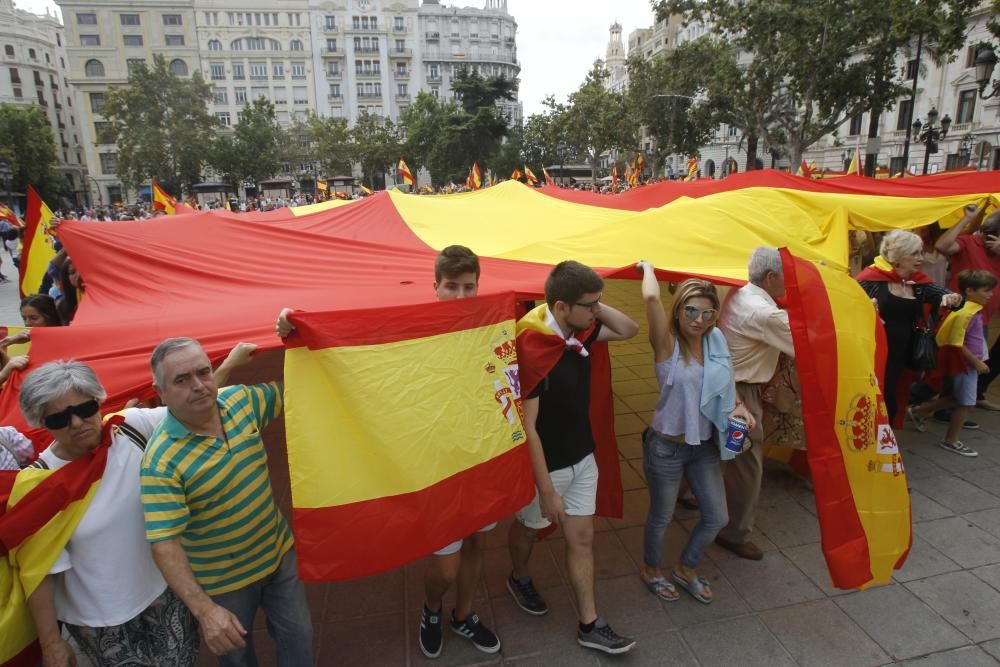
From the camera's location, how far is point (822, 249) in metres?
4.19

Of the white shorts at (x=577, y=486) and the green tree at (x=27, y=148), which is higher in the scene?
the green tree at (x=27, y=148)

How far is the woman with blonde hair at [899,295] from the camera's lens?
3805 millimetres

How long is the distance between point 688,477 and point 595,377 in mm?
714

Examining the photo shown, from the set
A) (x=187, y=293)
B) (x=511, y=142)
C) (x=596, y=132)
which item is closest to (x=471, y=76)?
(x=511, y=142)

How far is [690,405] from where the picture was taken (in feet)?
8.84

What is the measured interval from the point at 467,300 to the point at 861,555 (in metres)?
2.22

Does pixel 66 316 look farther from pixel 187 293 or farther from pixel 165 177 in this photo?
pixel 165 177

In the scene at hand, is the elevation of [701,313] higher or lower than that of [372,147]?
lower

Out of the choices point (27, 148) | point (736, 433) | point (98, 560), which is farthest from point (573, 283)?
Result: point (27, 148)

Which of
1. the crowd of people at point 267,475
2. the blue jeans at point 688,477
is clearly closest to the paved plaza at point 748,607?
the crowd of people at point 267,475

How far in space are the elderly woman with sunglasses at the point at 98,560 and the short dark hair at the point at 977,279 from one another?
5614 mm

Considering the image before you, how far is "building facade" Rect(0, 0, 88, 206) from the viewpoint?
197ft

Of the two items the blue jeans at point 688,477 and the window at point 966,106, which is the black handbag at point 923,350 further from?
the window at point 966,106

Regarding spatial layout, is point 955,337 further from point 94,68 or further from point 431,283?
point 94,68
